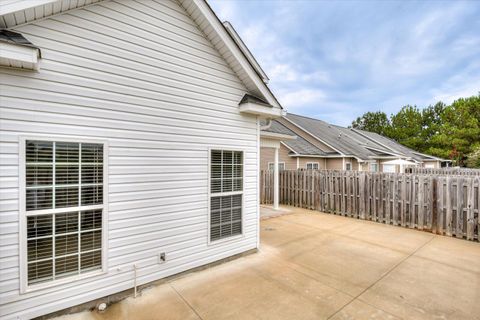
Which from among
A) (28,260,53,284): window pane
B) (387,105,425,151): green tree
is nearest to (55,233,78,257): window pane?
(28,260,53,284): window pane

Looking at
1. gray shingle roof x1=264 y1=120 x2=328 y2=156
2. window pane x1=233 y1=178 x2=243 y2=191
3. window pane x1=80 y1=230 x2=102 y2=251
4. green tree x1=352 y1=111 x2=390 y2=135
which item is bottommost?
window pane x1=80 y1=230 x2=102 y2=251

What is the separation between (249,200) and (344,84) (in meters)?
35.4

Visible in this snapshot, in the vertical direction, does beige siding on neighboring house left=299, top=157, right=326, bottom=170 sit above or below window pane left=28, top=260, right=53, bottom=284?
above

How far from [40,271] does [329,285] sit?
438cm

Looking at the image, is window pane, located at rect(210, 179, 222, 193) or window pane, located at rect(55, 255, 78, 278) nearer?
window pane, located at rect(55, 255, 78, 278)

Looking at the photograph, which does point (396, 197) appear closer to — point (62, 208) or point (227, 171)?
point (227, 171)

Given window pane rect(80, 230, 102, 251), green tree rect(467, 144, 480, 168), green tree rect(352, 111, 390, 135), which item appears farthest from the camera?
green tree rect(352, 111, 390, 135)

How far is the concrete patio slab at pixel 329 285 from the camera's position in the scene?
3273 mm

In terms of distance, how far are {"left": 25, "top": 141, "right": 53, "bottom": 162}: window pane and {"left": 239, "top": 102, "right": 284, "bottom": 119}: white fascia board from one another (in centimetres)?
346

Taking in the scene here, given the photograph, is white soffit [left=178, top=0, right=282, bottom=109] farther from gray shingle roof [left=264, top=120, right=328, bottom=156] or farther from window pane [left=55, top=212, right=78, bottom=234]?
gray shingle roof [left=264, top=120, right=328, bottom=156]

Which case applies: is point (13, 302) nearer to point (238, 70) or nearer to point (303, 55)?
point (238, 70)

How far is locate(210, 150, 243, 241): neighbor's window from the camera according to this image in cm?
476

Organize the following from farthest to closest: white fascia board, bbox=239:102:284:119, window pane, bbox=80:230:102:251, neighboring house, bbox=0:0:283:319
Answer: white fascia board, bbox=239:102:284:119
window pane, bbox=80:230:102:251
neighboring house, bbox=0:0:283:319

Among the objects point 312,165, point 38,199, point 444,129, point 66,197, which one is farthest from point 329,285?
point 444,129
